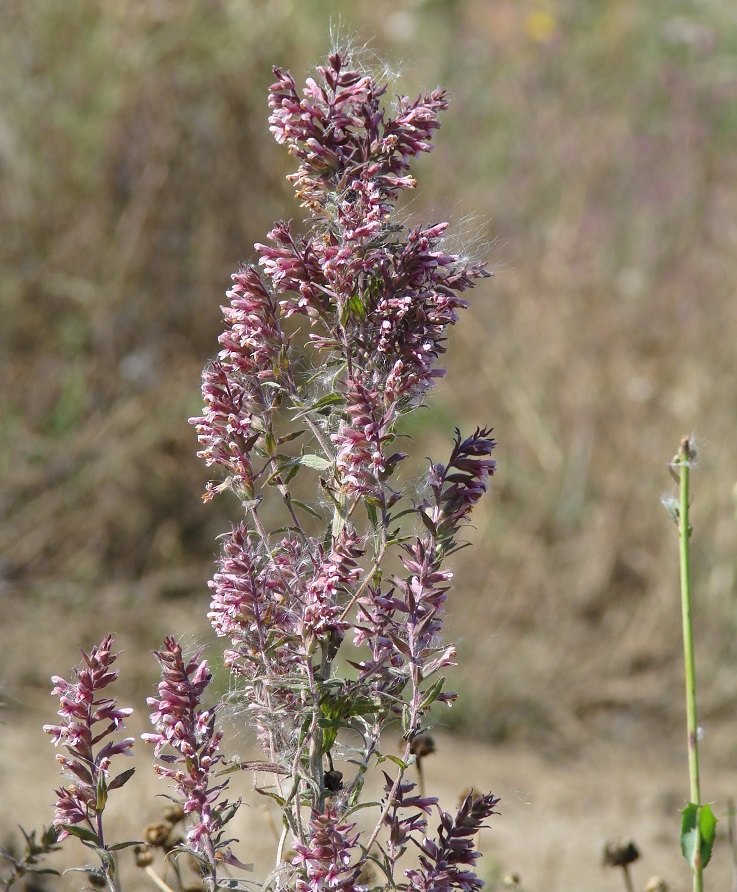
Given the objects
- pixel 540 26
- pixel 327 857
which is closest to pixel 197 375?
pixel 327 857

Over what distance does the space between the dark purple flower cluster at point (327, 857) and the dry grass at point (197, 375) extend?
113 inches

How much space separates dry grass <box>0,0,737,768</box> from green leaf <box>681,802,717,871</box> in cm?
256

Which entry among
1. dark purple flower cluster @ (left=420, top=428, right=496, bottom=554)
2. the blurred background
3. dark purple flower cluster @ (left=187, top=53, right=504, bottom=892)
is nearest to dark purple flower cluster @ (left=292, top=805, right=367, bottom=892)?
dark purple flower cluster @ (left=187, top=53, right=504, bottom=892)

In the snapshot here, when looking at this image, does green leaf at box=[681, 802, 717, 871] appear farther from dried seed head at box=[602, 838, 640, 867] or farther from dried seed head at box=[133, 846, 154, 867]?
dried seed head at box=[133, 846, 154, 867]

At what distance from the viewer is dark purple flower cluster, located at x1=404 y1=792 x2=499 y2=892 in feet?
5.19

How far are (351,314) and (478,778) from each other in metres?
Answer: 2.85

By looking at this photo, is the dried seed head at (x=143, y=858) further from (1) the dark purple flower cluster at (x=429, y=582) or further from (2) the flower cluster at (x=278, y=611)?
(1) the dark purple flower cluster at (x=429, y=582)

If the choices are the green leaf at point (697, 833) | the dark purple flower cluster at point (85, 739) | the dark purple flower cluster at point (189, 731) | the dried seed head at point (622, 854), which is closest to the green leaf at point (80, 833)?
the dark purple flower cluster at point (85, 739)

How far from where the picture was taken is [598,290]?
573 centimetres

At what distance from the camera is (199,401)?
4211 millimetres

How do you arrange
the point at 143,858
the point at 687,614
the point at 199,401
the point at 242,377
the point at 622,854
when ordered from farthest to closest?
the point at 199,401 < the point at 622,854 < the point at 143,858 < the point at 687,614 < the point at 242,377

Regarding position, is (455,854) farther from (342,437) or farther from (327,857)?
(342,437)

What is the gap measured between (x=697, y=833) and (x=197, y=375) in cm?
376

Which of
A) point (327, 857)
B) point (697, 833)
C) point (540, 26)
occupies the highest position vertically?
point (540, 26)
